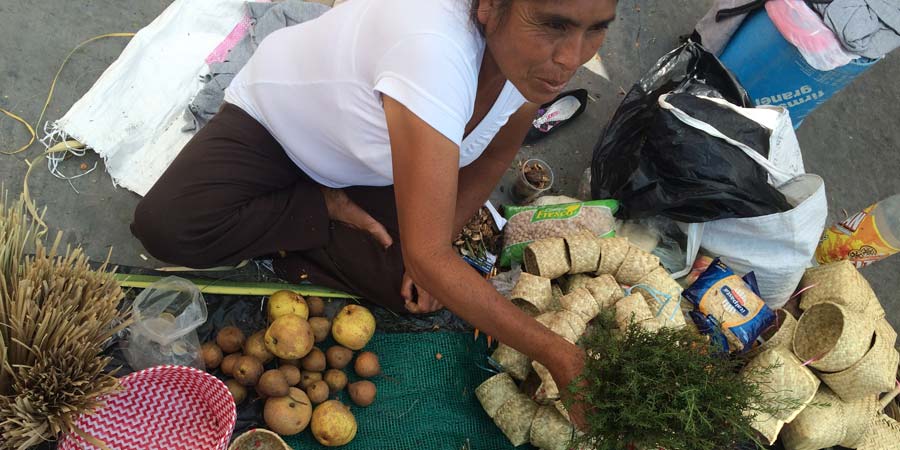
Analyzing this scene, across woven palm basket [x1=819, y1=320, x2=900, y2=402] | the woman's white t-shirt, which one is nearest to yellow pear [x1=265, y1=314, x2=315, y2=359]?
the woman's white t-shirt

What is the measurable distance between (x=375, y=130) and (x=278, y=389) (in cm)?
82

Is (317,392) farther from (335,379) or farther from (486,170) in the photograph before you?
(486,170)

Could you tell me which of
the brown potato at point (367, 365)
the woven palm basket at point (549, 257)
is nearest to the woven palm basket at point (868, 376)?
the woven palm basket at point (549, 257)

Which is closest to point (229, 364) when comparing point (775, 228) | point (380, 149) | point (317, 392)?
point (317, 392)

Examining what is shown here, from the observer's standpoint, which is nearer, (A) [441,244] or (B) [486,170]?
(A) [441,244]

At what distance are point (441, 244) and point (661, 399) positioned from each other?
2.05ft

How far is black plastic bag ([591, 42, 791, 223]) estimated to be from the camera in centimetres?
211

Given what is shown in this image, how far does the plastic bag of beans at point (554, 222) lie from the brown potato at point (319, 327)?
30.2 inches

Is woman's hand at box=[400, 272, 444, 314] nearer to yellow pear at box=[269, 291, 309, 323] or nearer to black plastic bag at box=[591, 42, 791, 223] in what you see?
yellow pear at box=[269, 291, 309, 323]

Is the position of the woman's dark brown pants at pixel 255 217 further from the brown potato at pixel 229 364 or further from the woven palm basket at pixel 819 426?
the woven palm basket at pixel 819 426

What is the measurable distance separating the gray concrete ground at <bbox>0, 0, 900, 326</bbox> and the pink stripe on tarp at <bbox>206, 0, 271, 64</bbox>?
0.36m

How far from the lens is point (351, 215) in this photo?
6.84 ft

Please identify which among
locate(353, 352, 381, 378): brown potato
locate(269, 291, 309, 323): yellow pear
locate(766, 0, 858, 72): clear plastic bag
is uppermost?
locate(766, 0, 858, 72): clear plastic bag

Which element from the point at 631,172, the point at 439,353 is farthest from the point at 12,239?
the point at 631,172
